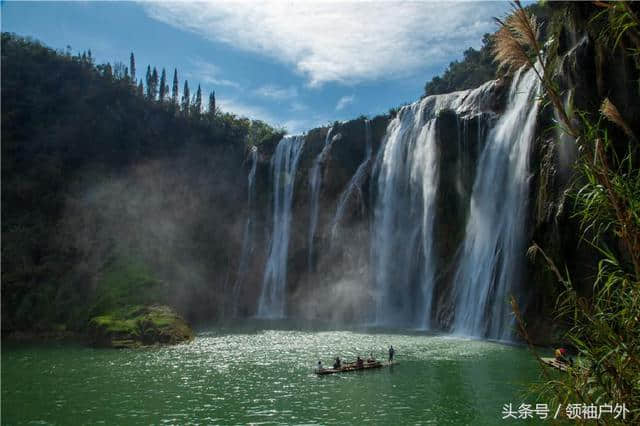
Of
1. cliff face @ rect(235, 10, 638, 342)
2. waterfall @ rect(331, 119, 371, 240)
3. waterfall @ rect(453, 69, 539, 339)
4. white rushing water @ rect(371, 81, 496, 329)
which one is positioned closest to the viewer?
cliff face @ rect(235, 10, 638, 342)

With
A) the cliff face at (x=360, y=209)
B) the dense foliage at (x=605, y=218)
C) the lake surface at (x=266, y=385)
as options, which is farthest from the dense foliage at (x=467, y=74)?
the dense foliage at (x=605, y=218)

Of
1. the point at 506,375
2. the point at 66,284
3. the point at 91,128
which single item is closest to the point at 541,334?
the point at 506,375

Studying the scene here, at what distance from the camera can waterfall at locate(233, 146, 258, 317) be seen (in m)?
57.0

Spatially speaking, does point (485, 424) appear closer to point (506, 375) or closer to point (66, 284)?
point (506, 375)

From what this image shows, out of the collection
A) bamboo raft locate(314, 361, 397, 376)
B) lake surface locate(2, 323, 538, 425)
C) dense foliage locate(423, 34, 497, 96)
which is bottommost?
lake surface locate(2, 323, 538, 425)

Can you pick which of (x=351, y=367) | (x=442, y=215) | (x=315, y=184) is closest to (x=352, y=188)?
(x=315, y=184)

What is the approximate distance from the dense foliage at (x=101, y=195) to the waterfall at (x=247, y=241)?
60.8 inches

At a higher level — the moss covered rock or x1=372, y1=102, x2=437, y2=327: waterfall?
x1=372, y1=102, x2=437, y2=327: waterfall

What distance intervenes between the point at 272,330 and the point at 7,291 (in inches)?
1108

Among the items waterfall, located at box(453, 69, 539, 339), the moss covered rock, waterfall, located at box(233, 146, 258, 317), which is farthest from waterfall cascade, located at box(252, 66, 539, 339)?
the moss covered rock

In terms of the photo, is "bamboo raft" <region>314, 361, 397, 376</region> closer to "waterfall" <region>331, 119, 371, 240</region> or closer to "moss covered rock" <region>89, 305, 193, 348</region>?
"moss covered rock" <region>89, 305, 193, 348</region>

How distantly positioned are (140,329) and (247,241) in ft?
80.8

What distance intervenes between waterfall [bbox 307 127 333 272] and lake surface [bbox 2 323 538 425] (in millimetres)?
22540

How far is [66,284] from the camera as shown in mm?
50781
